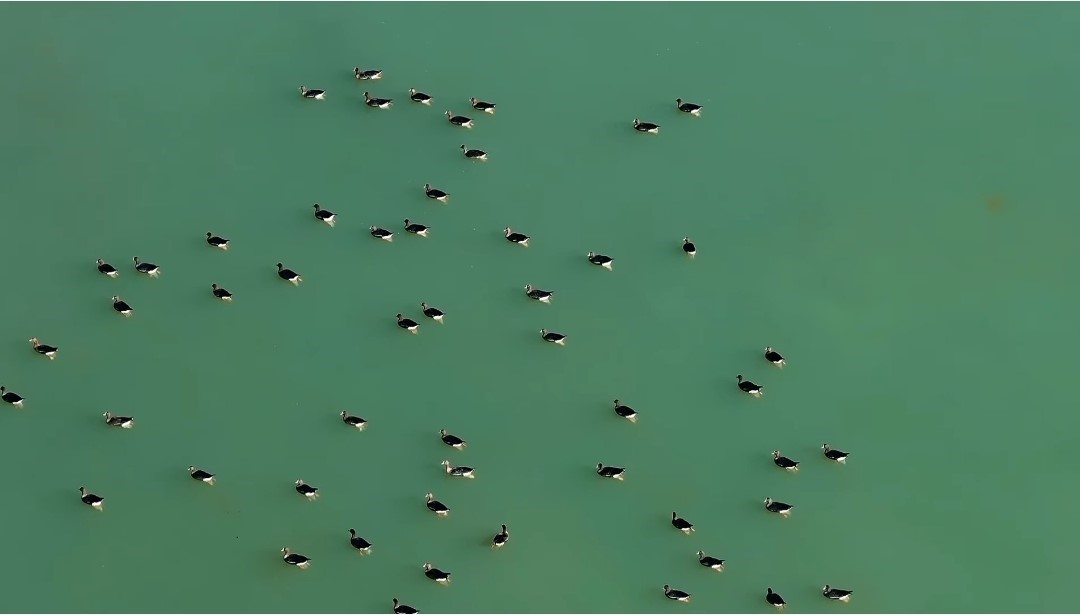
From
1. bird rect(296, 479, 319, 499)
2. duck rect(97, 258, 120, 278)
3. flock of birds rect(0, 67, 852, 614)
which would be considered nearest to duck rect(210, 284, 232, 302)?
flock of birds rect(0, 67, 852, 614)

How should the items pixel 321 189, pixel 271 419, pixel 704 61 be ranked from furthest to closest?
pixel 704 61 < pixel 321 189 < pixel 271 419

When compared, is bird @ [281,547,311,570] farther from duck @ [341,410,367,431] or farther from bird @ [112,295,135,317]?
bird @ [112,295,135,317]

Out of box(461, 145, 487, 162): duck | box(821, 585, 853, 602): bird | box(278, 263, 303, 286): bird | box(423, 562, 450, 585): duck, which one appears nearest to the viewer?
box(821, 585, 853, 602): bird

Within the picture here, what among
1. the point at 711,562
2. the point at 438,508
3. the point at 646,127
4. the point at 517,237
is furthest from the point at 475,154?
the point at 711,562

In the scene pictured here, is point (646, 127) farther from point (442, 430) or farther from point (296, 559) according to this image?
point (296, 559)

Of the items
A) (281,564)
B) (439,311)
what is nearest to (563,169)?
(439,311)

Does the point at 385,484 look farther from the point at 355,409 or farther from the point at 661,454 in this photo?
the point at 661,454
